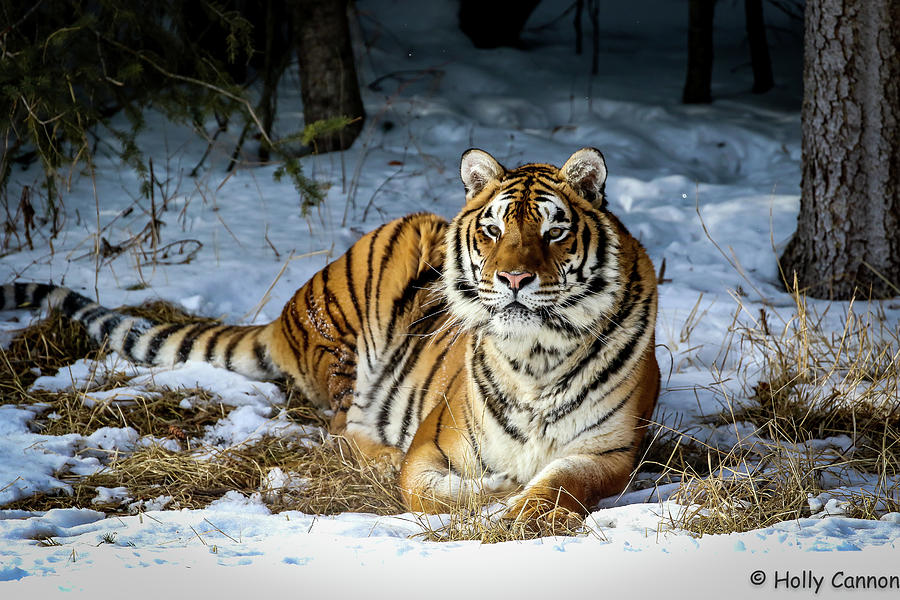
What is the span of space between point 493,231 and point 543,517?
87cm

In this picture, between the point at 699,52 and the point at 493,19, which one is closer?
the point at 699,52

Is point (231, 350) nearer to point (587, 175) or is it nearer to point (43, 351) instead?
point (43, 351)

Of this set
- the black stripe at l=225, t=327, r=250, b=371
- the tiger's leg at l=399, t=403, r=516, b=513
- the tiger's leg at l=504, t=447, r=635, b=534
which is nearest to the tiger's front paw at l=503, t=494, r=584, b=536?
the tiger's leg at l=504, t=447, r=635, b=534

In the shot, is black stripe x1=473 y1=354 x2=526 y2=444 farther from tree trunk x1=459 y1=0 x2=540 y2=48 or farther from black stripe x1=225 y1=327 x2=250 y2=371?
tree trunk x1=459 y1=0 x2=540 y2=48

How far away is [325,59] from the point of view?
21.9ft

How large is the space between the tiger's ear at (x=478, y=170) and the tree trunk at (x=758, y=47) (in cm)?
677

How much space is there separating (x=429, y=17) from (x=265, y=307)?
707 cm

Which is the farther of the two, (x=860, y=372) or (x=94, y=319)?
(x=94, y=319)

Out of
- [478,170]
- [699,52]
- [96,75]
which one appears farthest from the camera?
[699,52]

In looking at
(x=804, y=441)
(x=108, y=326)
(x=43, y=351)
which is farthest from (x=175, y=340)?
(x=804, y=441)

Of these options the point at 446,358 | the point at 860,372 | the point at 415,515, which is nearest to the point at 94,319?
the point at 446,358

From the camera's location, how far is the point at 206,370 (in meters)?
4.05

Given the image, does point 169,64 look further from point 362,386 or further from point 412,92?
point 412,92

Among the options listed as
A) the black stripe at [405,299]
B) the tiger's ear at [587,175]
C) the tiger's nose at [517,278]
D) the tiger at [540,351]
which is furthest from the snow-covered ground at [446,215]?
the tiger's ear at [587,175]
